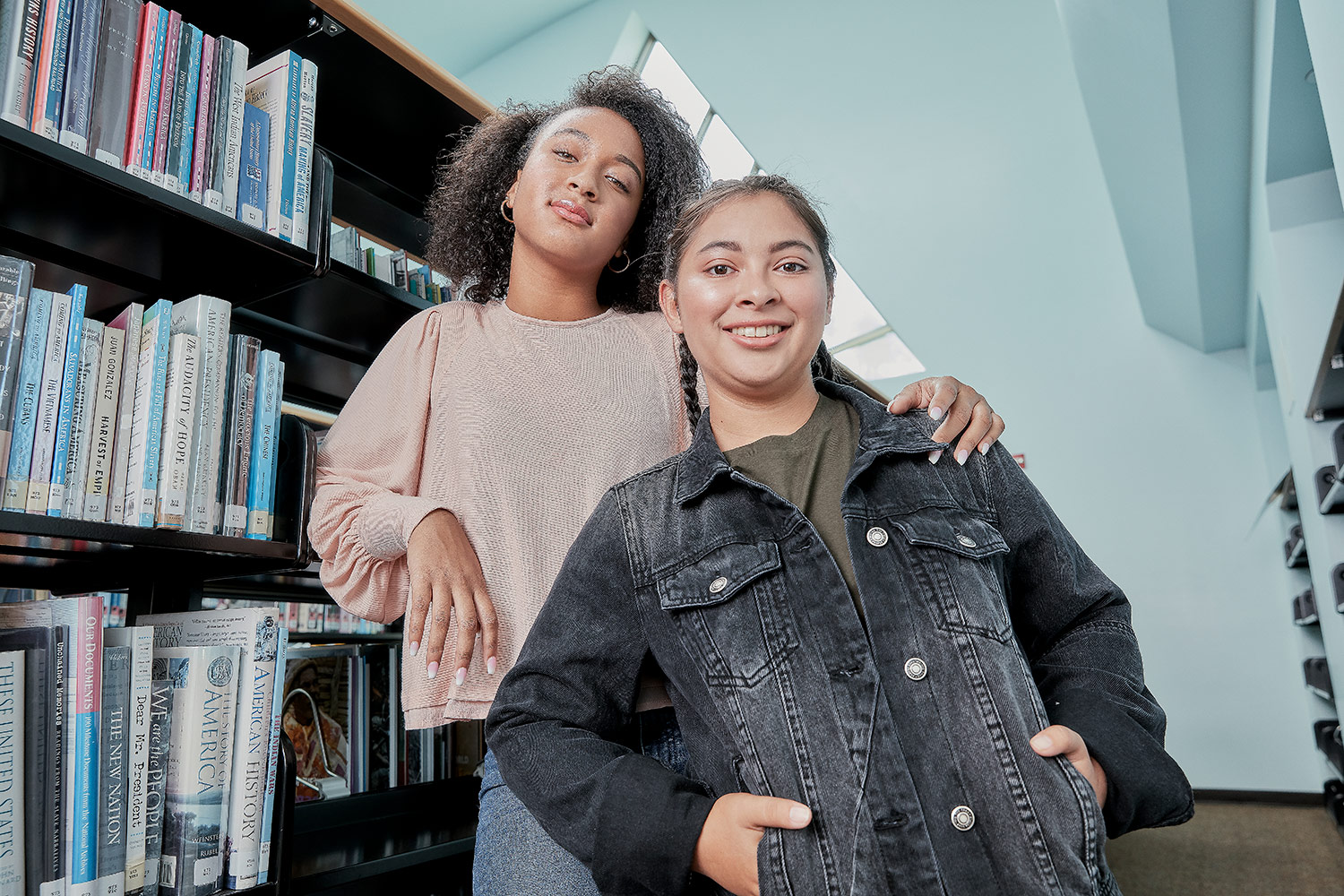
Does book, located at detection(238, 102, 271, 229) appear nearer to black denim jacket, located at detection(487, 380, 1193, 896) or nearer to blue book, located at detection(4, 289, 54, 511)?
blue book, located at detection(4, 289, 54, 511)

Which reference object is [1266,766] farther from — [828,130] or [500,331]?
[500,331]

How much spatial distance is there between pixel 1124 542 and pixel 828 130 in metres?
3.65

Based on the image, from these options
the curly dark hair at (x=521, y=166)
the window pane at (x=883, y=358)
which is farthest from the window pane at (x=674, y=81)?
the curly dark hair at (x=521, y=166)

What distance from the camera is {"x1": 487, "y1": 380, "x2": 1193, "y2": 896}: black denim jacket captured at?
700mm

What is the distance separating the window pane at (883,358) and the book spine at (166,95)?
255 inches

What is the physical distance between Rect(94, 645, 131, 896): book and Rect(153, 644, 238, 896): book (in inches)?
2.4

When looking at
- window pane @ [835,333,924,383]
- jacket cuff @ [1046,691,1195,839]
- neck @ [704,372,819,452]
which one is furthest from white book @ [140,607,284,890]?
window pane @ [835,333,924,383]

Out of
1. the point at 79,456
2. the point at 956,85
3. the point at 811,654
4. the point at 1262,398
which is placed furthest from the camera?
the point at 1262,398

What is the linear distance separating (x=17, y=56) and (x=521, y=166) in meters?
0.73

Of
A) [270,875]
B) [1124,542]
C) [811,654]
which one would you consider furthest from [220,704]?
[1124,542]

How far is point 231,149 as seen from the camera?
129cm

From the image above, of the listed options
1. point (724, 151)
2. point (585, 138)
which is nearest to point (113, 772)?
point (585, 138)

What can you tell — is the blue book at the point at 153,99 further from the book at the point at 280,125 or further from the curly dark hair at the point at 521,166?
the curly dark hair at the point at 521,166

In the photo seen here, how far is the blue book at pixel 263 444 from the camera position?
4.04ft
